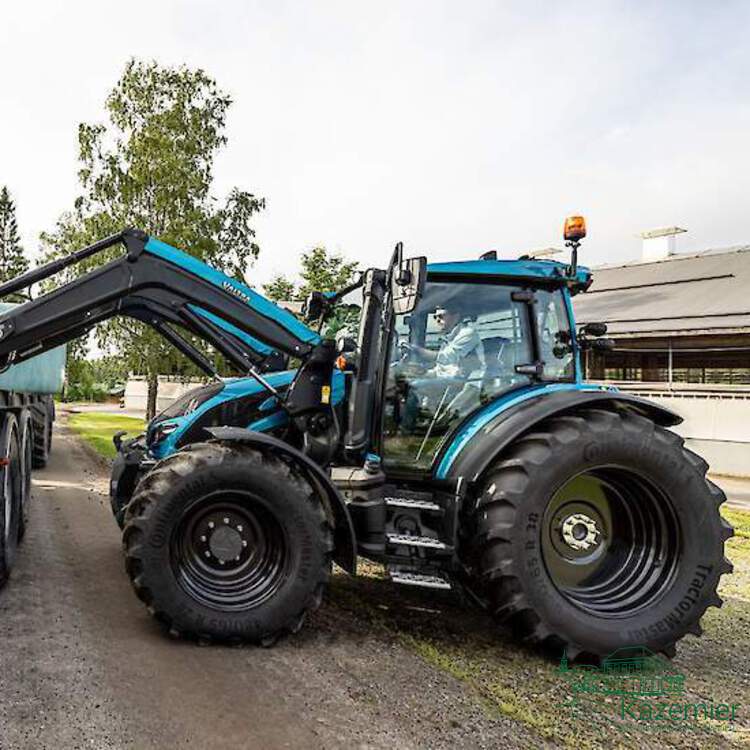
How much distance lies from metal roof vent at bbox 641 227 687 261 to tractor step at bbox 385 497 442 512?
2284 centimetres

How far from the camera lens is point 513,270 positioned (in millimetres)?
4438

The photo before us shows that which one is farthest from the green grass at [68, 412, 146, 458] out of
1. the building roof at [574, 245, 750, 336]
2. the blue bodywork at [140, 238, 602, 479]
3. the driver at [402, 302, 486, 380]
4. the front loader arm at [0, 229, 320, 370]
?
the building roof at [574, 245, 750, 336]

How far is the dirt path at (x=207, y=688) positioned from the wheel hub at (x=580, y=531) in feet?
3.88

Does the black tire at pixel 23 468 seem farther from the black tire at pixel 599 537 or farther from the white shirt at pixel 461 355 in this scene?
the black tire at pixel 599 537

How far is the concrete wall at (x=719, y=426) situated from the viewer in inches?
608

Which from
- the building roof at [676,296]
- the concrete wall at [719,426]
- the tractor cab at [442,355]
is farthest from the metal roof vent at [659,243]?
the tractor cab at [442,355]

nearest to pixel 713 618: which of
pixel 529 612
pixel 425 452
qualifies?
pixel 529 612

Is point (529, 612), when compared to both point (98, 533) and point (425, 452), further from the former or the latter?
point (98, 533)

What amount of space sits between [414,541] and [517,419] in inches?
37.6

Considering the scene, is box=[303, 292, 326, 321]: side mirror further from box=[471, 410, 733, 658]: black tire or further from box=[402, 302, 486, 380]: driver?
box=[471, 410, 733, 658]: black tire

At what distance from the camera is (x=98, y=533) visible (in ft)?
21.6

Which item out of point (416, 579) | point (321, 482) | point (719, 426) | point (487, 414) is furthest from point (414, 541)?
point (719, 426)

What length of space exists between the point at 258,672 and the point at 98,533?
12.4 ft

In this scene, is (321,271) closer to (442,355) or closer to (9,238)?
(442,355)
